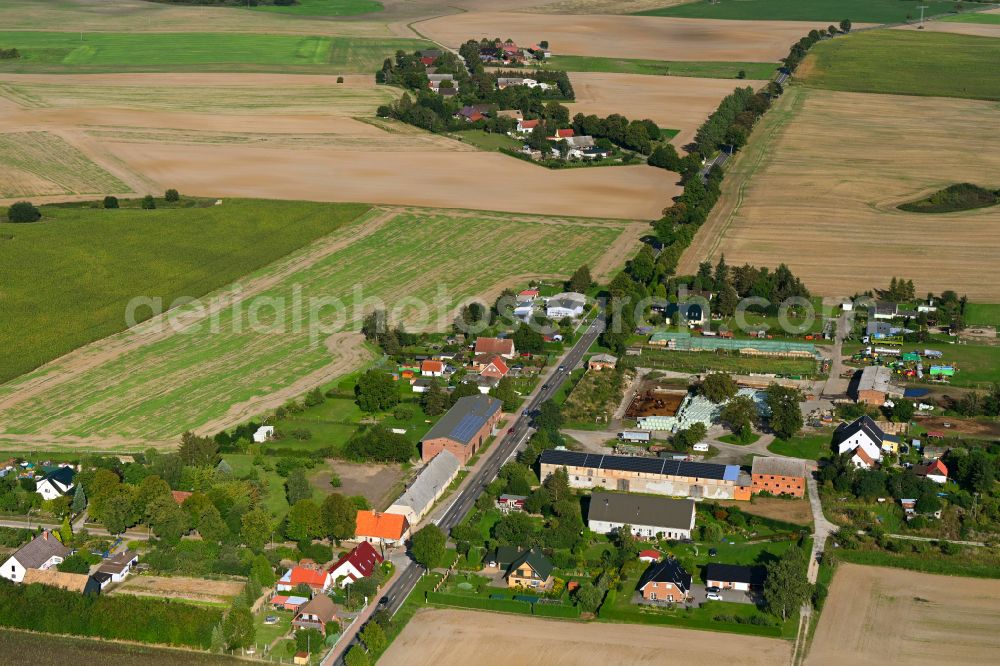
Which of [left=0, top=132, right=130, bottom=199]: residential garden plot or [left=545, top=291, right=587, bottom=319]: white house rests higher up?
[left=545, top=291, right=587, bottom=319]: white house

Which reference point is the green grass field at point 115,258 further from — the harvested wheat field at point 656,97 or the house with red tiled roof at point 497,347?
the harvested wheat field at point 656,97

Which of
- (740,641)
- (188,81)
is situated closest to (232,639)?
(740,641)

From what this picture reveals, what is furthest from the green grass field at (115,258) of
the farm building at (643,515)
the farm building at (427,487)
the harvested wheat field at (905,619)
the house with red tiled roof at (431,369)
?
the harvested wheat field at (905,619)

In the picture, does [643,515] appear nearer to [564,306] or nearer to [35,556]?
[35,556]

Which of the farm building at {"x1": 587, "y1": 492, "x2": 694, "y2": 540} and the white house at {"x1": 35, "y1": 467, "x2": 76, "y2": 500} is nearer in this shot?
the farm building at {"x1": 587, "y1": 492, "x2": 694, "y2": 540}

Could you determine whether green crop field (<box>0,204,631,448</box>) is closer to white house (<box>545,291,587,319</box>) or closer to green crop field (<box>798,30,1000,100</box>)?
white house (<box>545,291,587,319</box>)

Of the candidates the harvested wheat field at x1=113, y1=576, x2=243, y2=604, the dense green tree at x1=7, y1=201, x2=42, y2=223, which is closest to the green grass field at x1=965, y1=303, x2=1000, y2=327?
the harvested wheat field at x1=113, y1=576, x2=243, y2=604
